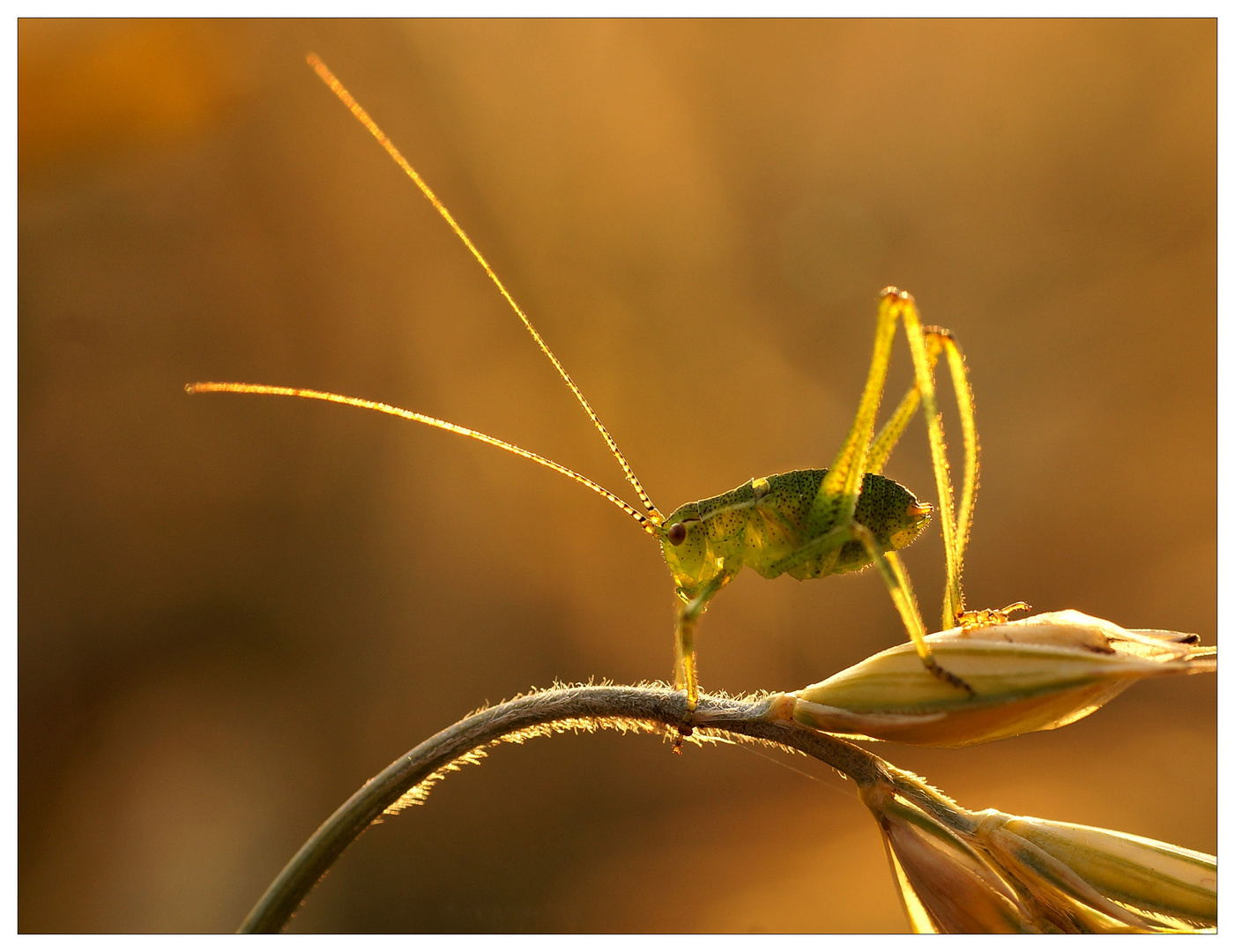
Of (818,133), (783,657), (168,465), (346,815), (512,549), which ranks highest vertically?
(818,133)

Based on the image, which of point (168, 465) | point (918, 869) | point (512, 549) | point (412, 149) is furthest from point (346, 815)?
point (412, 149)

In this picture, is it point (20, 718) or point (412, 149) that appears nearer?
point (20, 718)

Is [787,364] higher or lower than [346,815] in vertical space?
higher

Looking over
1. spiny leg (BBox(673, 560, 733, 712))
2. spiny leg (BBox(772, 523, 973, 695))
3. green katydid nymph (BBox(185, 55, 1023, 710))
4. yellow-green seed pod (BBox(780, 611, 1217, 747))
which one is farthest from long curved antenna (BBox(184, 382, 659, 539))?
yellow-green seed pod (BBox(780, 611, 1217, 747))

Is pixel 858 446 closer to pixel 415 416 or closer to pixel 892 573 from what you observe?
pixel 892 573

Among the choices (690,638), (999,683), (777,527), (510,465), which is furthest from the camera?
(510,465)

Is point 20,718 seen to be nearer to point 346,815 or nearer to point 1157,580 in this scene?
point 346,815

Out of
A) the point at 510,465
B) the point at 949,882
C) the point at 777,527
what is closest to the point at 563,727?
the point at 949,882
